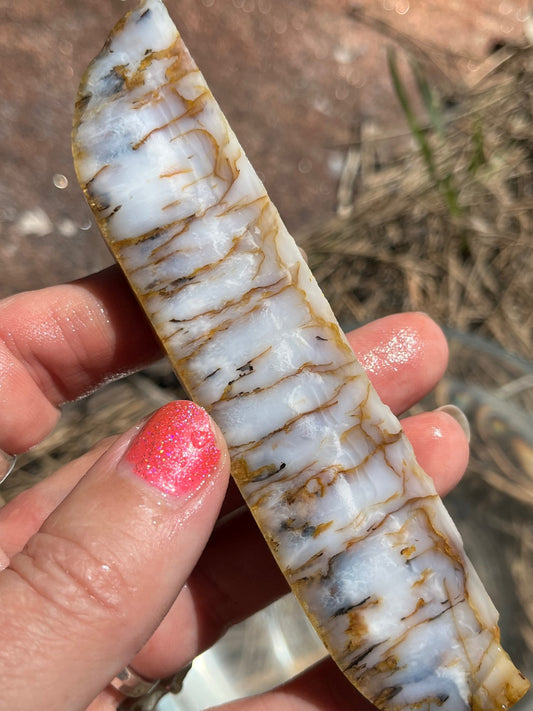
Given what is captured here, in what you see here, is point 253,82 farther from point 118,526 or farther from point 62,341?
point 118,526

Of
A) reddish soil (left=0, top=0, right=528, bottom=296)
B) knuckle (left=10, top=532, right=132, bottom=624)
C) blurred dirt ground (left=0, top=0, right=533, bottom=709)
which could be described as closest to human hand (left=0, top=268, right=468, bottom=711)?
knuckle (left=10, top=532, right=132, bottom=624)

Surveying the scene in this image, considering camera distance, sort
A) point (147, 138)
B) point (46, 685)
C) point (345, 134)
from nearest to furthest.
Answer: point (46, 685)
point (147, 138)
point (345, 134)

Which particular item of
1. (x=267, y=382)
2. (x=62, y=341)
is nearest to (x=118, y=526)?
(x=267, y=382)

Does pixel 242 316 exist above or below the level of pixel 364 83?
below

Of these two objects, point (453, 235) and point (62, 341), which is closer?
point (62, 341)

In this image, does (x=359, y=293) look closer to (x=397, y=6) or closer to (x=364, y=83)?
(x=364, y=83)

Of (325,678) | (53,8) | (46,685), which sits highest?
(53,8)

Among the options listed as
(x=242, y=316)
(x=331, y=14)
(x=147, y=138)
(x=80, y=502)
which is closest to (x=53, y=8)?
(x=331, y=14)
